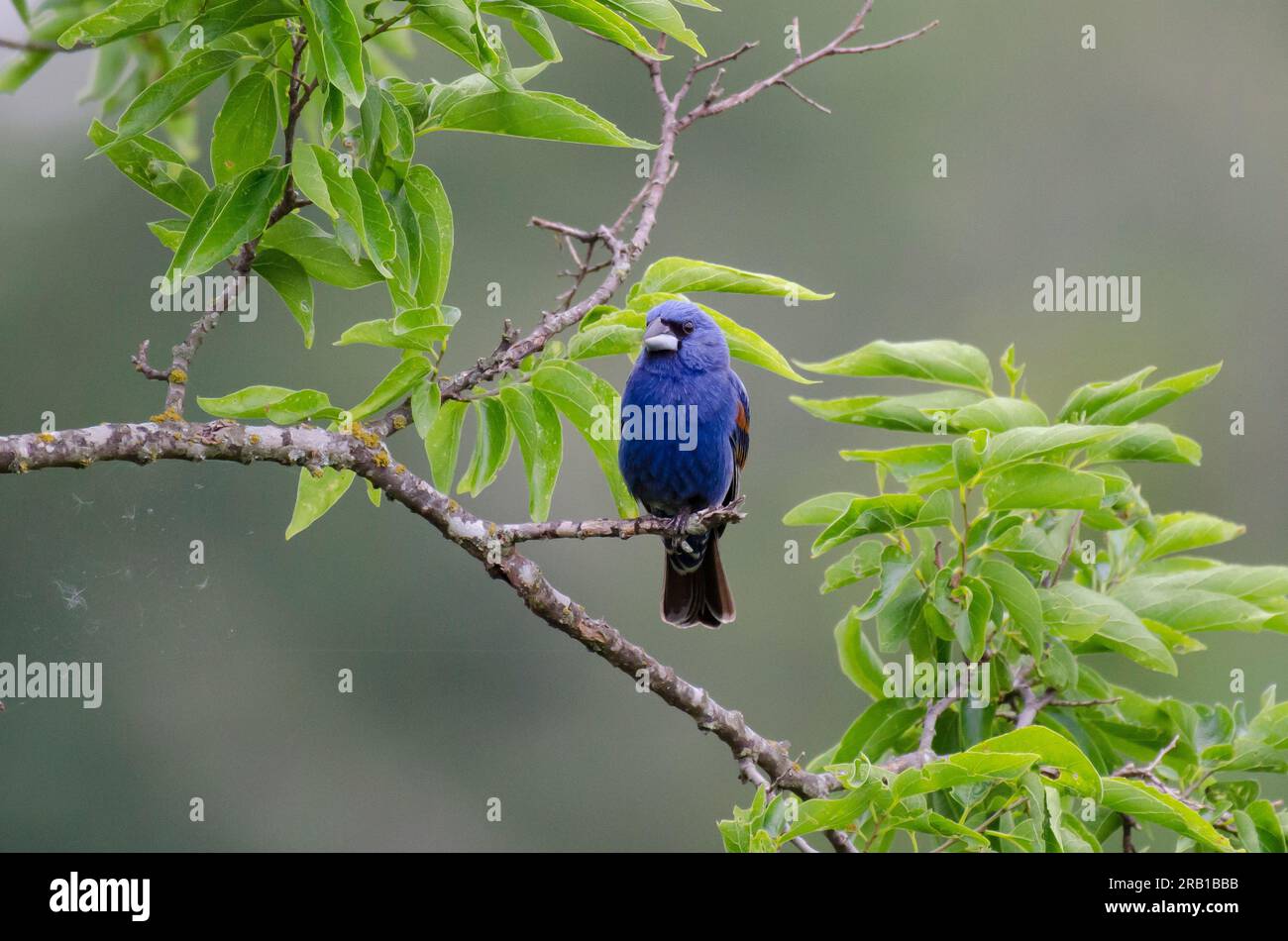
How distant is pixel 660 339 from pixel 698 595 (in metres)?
1.13

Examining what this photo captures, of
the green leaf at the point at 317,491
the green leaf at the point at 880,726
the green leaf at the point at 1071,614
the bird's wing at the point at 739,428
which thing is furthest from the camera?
the bird's wing at the point at 739,428

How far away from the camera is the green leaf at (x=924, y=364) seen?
13.0 ft

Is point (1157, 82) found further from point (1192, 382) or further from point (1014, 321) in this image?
point (1192, 382)

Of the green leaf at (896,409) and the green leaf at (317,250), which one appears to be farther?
the green leaf at (896,409)

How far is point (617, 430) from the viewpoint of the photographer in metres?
3.17

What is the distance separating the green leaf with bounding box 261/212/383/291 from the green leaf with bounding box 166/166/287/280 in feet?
0.45

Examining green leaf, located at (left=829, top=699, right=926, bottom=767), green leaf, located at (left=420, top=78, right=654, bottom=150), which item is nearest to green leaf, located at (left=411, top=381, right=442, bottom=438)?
green leaf, located at (left=420, top=78, right=654, bottom=150)

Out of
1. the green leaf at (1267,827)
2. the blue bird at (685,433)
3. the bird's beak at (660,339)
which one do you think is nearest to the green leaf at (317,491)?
the bird's beak at (660,339)

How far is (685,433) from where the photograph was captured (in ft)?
16.5

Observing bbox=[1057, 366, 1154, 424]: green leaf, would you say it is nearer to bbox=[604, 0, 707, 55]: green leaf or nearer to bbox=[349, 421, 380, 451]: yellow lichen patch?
bbox=[604, 0, 707, 55]: green leaf

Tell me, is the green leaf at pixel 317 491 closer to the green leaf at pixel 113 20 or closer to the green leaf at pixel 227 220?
the green leaf at pixel 227 220

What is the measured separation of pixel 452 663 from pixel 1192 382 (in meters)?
15.2

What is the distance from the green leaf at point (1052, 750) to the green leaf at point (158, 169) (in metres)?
2.17

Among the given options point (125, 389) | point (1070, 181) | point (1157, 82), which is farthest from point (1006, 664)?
point (1157, 82)
